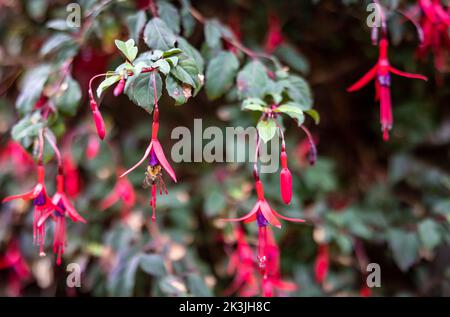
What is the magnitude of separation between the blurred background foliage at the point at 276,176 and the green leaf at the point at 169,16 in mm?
147

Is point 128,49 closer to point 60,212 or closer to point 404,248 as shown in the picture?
point 60,212

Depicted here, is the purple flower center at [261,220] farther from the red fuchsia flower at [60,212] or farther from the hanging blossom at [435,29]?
the hanging blossom at [435,29]

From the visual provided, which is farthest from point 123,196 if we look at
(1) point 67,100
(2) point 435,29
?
(2) point 435,29

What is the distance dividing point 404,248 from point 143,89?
65cm

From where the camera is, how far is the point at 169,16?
2.66 feet

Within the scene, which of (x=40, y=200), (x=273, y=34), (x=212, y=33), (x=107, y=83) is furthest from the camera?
(x=273, y=34)

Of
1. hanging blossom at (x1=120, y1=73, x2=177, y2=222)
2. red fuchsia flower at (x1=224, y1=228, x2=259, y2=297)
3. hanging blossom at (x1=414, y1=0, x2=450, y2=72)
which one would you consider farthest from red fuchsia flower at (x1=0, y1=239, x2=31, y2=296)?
hanging blossom at (x1=414, y1=0, x2=450, y2=72)

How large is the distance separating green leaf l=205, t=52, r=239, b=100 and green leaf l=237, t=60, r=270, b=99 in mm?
17

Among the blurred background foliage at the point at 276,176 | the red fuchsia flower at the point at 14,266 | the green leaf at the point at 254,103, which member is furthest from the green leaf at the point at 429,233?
the red fuchsia flower at the point at 14,266

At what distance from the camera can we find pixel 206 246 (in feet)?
4.07

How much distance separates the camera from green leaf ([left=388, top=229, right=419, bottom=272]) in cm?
96
